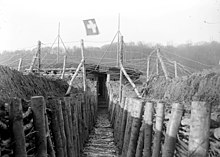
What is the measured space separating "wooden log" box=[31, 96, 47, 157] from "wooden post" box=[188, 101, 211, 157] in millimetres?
2098

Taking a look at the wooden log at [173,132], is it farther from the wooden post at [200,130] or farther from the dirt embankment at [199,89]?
the dirt embankment at [199,89]

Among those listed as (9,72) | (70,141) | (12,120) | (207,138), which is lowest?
(70,141)

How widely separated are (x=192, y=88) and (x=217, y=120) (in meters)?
2.46

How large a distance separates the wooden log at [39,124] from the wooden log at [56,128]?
86cm

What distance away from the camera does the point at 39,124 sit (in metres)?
3.43

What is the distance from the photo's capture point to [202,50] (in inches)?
1082

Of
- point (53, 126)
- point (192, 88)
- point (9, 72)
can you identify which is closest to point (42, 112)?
point (53, 126)

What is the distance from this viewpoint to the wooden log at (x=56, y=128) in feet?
14.2

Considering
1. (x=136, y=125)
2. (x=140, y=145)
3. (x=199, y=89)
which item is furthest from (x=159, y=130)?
(x=199, y=89)

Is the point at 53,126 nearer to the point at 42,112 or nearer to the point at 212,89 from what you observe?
the point at 42,112

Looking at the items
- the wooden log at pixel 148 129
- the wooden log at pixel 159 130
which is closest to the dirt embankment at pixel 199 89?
the wooden log at pixel 159 130

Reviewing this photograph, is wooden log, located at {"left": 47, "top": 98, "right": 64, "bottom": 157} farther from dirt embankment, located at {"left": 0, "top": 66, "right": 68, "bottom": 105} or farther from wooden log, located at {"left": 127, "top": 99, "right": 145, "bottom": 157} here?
wooden log, located at {"left": 127, "top": 99, "right": 145, "bottom": 157}

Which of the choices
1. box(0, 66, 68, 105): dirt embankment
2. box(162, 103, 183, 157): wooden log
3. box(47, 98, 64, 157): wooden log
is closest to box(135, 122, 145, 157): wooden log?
box(162, 103, 183, 157): wooden log

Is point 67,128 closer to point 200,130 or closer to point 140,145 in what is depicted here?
point 140,145
